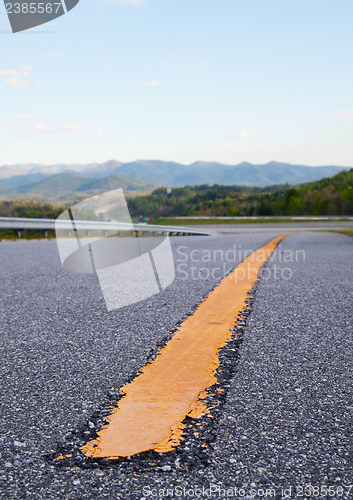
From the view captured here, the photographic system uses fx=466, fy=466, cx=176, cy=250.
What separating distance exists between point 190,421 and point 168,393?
11.8 inches

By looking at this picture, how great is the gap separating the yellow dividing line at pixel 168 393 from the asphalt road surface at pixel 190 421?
6cm

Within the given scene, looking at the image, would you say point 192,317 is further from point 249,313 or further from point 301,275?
point 301,275

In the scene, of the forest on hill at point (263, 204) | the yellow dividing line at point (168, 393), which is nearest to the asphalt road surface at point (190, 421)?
the yellow dividing line at point (168, 393)

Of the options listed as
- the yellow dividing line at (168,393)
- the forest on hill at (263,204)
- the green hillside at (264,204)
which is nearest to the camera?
the yellow dividing line at (168,393)

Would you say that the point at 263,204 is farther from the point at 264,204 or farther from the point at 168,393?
the point at 168,393

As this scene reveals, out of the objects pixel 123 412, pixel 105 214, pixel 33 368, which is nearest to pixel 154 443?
pixel 123 412

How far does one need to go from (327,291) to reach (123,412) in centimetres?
324

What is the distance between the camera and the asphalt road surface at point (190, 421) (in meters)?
1.38

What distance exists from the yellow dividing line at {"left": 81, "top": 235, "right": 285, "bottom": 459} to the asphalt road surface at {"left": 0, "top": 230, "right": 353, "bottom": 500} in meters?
0.06

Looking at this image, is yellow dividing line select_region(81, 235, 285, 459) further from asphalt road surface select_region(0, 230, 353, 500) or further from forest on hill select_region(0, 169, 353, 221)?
forest on hill select_region(0, 169, 353, 221)

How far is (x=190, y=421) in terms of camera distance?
5.81 ft

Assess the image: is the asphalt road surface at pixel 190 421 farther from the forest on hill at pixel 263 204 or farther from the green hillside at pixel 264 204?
the green hillside at pixel 264 204

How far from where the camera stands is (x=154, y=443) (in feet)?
5.26

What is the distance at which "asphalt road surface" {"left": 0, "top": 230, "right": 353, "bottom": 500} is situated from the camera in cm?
138
